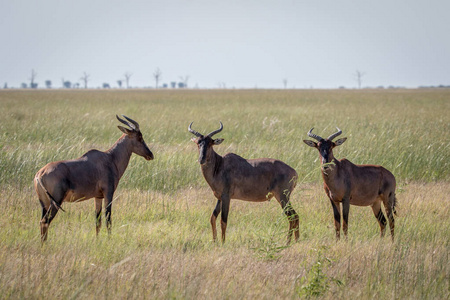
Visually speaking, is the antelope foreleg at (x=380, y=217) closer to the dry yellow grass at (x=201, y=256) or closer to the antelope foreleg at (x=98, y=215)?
the dry yellow grass at (x=201, y=256)

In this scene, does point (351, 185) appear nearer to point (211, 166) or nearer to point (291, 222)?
point (291, 222)

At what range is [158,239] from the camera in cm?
810

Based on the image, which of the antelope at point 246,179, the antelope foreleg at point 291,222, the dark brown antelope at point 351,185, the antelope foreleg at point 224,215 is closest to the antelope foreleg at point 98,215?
the antelope at point 246,179

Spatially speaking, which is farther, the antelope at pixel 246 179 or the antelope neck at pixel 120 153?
the antelope neck at pixel 120 153

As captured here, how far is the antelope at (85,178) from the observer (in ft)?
24.1

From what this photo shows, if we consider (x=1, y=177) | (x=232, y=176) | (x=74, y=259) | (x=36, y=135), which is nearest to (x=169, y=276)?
(x=74, y=259)

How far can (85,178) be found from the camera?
7797mm

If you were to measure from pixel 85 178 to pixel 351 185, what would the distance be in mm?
4269

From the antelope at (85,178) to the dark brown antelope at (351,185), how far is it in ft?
10.5

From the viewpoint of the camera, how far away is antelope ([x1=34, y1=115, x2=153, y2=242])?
7.33m

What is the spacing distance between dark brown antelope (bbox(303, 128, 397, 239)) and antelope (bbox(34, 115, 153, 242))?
3202 millimetres

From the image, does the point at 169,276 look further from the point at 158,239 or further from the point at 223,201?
the point at 223,201

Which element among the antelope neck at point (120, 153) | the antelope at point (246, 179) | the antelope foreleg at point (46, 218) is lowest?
the antelope foreleg at point (46, 218)

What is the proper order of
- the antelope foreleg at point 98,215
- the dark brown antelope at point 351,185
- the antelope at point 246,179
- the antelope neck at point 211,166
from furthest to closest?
the antelope neck at point 211,166 < the antelope at point 246,179 < the dark brown antelope at point 351,185 < the antelope foreleg at point 98,215
